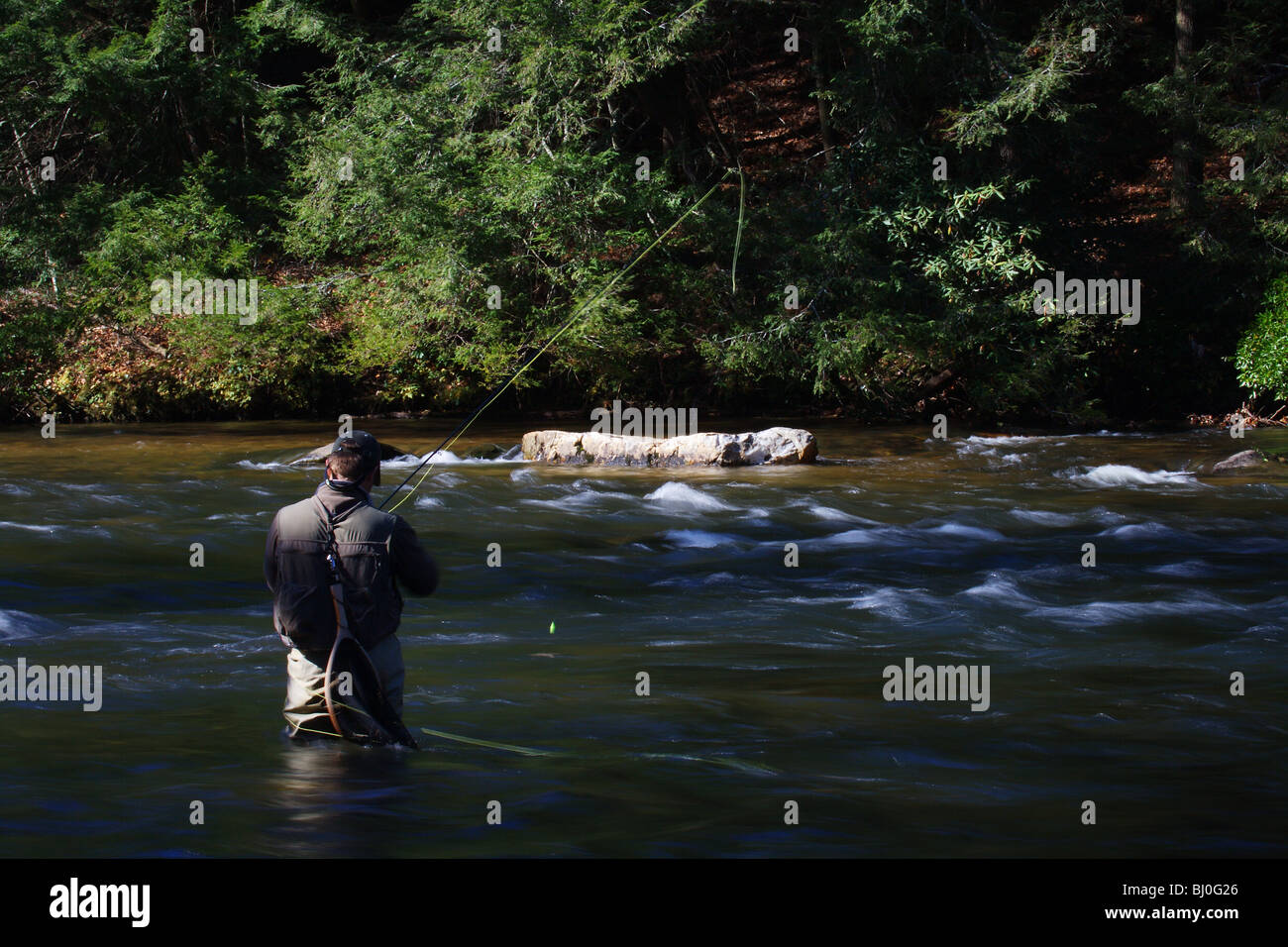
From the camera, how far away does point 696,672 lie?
7.91 metres

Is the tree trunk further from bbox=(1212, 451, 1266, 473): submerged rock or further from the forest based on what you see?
bbox=(1212, 451, 1266, 473): submerged rock

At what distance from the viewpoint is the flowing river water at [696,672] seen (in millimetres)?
5469

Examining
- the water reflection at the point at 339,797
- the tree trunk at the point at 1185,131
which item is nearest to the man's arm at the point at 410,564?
the water reflection at the point at 339,797

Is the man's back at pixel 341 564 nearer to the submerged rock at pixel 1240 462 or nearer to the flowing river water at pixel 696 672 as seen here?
the flowing river water at pixel 696 672

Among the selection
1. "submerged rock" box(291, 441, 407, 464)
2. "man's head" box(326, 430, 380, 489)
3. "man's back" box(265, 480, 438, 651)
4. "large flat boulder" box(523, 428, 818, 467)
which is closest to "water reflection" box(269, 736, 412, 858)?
"man's back" box(265, 480, 438, 651)

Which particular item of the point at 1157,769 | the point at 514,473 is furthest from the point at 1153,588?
the point at 514,473

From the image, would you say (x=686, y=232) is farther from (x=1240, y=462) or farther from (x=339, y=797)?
(x=339, y=797)

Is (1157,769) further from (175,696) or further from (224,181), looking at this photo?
(224,181)

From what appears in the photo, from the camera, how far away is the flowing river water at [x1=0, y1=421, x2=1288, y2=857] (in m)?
5.47

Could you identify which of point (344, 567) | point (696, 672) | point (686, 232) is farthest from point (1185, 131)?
point (344, 567)

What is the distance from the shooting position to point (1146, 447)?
60.1 ft

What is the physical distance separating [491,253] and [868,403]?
6957 mm

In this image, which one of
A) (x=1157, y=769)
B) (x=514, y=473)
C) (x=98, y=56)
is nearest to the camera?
(x=1157, y=769)

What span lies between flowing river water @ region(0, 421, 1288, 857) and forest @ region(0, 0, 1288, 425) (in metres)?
6.10
